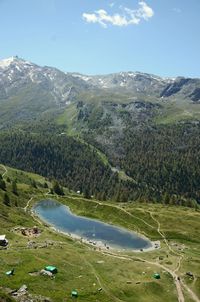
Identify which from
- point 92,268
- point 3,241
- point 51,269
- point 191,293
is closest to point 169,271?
point 191,293

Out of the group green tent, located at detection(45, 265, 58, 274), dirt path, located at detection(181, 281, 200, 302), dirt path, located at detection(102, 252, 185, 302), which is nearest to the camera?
green tent, located at detection(45, 265, 58, 274)

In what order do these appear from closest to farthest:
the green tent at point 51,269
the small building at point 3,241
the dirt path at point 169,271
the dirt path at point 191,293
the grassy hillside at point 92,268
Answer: the grassy hillside at point 92,268, the green tent at point 51,269, the dirt path at point 191,293, the dirt path at point 169,271, the small building at point 3,241

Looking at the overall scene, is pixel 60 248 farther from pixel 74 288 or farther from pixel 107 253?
pixel 74 288

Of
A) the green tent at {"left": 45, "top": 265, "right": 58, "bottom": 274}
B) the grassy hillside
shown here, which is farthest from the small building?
the green tent at {"left": 45, "top": 265, "right": 58, "bottom": 274}

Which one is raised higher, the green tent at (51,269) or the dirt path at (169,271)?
the green tent at (51,269)

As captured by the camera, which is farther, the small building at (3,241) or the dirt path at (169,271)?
the small building at (3,241)

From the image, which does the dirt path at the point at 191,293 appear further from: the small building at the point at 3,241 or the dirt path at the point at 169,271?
the small building at the point at 3,241

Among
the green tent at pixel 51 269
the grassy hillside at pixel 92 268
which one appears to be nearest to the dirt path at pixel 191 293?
the grassy hillside at pixel 92 268

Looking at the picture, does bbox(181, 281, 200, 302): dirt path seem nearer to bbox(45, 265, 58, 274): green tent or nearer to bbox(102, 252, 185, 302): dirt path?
bbox(102, 252, 185, 302): dirt path

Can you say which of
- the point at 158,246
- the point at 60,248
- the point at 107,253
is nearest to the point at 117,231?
the point at 158,246

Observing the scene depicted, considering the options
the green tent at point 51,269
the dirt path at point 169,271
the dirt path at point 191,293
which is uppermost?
the green tent at point 51,269

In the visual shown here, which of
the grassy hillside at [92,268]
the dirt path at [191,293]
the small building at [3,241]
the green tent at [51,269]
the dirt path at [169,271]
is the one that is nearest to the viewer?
the grassy hillside at [92,268]

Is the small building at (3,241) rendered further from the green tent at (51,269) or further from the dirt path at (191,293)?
the dirt path at (191,293)

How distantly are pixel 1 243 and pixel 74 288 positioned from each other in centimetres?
3821
